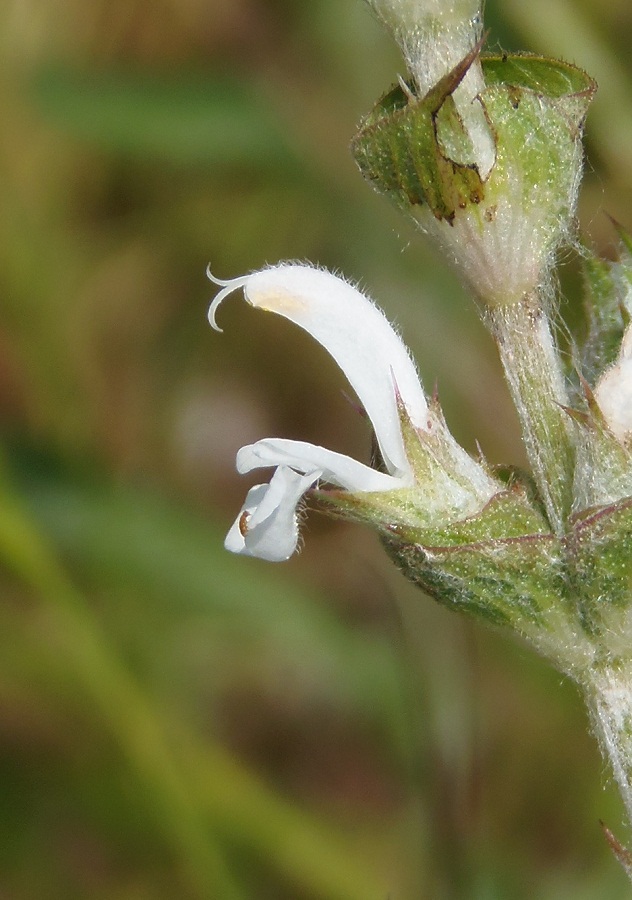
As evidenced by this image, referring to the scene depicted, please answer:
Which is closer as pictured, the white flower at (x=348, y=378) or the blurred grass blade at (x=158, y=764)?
the white flower at (x=348, y=378)

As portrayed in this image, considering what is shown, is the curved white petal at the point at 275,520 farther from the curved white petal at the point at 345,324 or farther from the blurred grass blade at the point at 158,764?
the blurred grass blade at the point at 158,764

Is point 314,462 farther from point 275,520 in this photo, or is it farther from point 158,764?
point 158,764

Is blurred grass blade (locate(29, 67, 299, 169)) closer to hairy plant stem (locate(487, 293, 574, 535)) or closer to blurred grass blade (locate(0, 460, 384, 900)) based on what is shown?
blurred grass blade (locate(0, 460, 384, 900))

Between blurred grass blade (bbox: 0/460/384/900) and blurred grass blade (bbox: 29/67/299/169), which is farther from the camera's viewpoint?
blurred grass blade (bbox: 29/67/299/169)

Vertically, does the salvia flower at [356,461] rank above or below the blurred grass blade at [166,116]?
below

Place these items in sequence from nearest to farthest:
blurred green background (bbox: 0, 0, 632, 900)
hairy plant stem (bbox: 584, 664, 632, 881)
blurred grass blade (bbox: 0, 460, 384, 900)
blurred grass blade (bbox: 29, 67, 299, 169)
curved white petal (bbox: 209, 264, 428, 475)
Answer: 1. hairy plant stem (bbox: 584, 664, 632, 881)
2. curved white petal (bbox: 209, 264, 428, 475)
3. blurred grass blade (bbox: 0, 460, 384, 900)
4. blurred green background (bbox: 0, 0, 632, 900)
5. blurred grass blade (bbox: 29, 67, 299, 169)

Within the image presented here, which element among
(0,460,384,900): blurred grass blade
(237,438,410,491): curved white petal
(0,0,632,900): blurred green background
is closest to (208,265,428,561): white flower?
(237,438,410,491): curved white petal

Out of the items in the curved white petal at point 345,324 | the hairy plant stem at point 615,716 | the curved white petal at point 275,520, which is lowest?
the hairy plant stem at point 615,716

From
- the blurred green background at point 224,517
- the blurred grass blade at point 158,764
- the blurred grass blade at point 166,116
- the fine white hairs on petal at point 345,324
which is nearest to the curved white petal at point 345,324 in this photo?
the fine white hairs on petal at point 345,324
